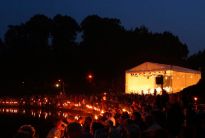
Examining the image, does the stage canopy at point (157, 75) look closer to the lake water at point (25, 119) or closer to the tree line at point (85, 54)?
the lake water at point (25, 119)

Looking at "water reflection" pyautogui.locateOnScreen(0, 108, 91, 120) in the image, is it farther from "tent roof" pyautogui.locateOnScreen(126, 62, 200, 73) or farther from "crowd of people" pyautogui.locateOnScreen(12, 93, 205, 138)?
"crowd of people" pyautogui.locateOnScreen(12, 93, 205, 138)

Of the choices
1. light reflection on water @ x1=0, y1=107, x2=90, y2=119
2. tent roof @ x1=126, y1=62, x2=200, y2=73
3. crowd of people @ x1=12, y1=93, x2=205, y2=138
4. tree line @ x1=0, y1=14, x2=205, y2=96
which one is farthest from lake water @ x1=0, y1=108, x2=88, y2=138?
tree line @ x1=0, y1=14, x2=205, y2=96

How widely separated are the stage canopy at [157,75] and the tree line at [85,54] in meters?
10.7

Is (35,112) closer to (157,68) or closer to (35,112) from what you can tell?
(35,112)

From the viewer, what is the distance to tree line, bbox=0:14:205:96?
52.3 meters

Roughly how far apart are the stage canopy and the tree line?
10667mm

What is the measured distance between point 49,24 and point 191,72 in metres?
38.6

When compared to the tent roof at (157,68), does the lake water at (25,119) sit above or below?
below

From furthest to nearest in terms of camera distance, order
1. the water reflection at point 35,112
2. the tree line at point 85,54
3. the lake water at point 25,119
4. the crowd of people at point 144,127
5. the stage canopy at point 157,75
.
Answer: the tree line at point 85,54
the stage canopy at point 157,75
the water reflection at point 35,112
the lake water at point 25,119
the crowd of people at point 144,127

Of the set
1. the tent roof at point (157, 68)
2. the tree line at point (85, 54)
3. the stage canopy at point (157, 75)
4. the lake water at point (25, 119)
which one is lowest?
the lake water at point (25, 119)

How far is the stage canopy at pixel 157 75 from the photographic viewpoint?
3175cm

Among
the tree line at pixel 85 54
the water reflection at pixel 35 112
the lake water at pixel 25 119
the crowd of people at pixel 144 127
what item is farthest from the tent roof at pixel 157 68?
the crowd of people at pixel 144 127

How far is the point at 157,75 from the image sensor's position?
1239 inches

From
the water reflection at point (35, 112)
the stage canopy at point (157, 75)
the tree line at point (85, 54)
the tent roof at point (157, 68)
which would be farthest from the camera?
the tree line at point (85, 54)
